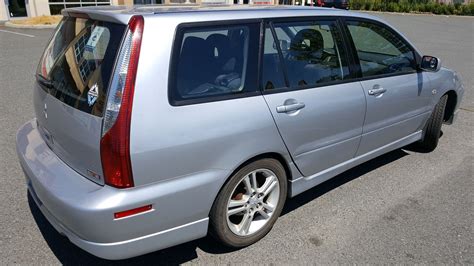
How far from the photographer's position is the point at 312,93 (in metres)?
2.88

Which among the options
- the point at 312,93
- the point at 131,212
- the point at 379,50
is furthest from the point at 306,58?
the point at 131,212

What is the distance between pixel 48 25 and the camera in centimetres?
1548

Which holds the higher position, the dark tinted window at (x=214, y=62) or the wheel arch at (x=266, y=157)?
the dark tinted window at (x=214, y=62)

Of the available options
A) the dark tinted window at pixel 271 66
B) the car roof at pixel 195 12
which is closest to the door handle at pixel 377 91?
the car roof at pixel 195 12

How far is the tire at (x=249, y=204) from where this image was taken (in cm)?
253

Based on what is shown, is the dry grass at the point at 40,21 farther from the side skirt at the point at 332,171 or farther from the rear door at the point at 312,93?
the side skirt at the point at 332,171

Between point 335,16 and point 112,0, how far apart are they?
1823 centimetres

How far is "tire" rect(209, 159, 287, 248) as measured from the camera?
2529 mm

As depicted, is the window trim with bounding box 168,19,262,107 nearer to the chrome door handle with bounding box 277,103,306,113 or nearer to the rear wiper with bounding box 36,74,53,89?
the chrome door handle with bounding box 277,103,306,113

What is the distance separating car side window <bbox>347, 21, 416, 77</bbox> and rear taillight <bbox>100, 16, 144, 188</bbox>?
6.77 feet

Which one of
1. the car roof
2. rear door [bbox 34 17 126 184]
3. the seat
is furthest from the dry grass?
the seat

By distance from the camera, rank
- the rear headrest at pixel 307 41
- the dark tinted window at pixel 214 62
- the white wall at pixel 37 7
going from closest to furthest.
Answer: the dark tinted window at pixel 214 62
the rear headrest at pixel 307 41
the white wall at pixel 37 7

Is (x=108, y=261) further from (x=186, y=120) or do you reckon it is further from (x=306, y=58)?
(x=306, y=58)

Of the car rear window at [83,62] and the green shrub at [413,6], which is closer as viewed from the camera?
the car rear window at [83,62]
